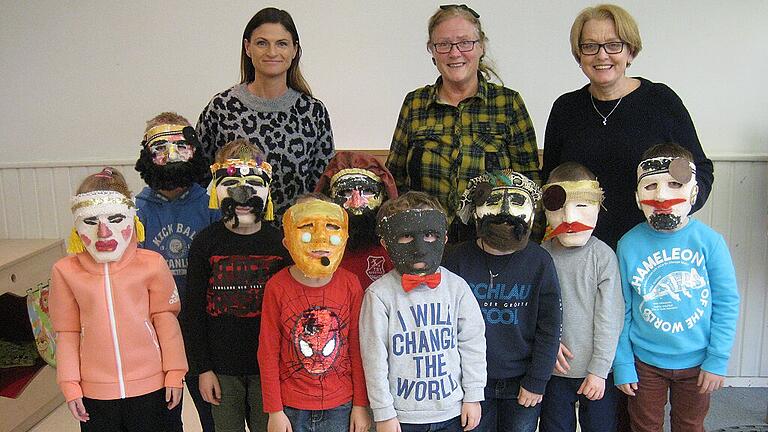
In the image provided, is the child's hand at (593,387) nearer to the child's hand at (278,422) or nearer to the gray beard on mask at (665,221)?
the gray beard on mask at (665,221)

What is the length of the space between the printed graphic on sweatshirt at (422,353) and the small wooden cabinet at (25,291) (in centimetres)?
219

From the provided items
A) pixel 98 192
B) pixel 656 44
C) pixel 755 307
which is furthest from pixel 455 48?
pixel 755 307

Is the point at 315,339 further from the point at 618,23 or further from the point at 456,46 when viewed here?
the point at 618,23

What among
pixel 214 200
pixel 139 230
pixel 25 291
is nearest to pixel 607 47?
pixel 214 200

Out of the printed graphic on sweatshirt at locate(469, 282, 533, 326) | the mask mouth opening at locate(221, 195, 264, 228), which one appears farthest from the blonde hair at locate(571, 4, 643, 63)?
the mask mouth opening at locate(221, 195, 264, 228)

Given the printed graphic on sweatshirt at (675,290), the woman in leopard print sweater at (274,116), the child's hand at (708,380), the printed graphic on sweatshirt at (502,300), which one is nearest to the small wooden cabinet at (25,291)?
the woman in leopard print sweater at (274,116)

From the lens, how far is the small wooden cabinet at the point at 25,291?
3.01 m

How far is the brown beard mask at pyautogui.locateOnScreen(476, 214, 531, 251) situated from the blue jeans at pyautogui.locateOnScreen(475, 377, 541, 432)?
0.42 metres

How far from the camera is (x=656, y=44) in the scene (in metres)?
3.39

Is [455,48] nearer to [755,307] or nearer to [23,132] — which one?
[755,307]

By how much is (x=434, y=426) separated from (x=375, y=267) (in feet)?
1.71

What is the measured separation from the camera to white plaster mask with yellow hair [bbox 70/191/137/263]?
1.84 meters

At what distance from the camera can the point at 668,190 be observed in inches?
75.2

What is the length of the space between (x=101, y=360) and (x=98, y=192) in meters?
0.49
